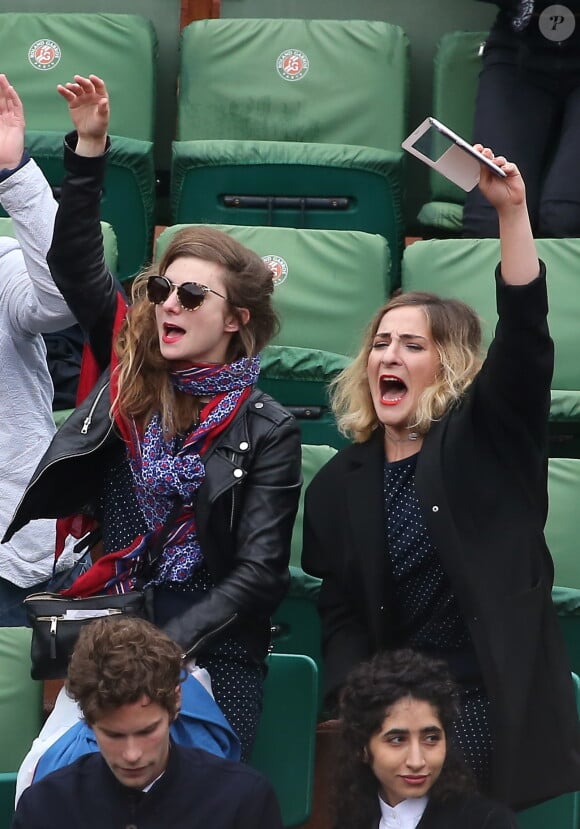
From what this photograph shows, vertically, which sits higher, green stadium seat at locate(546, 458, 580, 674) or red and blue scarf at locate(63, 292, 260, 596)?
red and blue scarf at locate(63, 292, 260, 596)

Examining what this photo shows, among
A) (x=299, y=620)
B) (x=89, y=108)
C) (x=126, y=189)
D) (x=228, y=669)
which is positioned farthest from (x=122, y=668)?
(x=126, y=189)

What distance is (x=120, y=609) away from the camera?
2.13 m

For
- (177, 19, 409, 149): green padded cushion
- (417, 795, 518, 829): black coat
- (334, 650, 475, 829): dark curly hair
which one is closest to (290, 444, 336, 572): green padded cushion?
(334, 650, 475, 829): dark curly hair

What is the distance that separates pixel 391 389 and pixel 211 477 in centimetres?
32

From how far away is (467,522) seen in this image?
211 cm

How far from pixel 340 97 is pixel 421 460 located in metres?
2.36

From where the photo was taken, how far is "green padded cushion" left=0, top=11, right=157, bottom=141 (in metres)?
4.27

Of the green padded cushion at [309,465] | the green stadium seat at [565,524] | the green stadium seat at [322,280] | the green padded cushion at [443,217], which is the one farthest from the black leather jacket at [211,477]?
the green padded cushion at [443,217]

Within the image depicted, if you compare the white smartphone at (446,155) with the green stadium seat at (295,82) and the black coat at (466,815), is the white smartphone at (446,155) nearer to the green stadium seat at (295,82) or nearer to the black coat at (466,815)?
the black coat at (466,815)

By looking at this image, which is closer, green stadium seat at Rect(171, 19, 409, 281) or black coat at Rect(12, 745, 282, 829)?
black coat at Rect(12, 745, 282, 829)

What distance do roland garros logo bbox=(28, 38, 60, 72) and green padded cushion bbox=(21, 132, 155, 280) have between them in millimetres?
433

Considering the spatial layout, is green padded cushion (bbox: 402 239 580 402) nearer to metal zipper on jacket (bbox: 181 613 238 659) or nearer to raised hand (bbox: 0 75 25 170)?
raised hand (bbox: 0 75 25 170)

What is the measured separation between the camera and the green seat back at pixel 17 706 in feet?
Answer: 7.57

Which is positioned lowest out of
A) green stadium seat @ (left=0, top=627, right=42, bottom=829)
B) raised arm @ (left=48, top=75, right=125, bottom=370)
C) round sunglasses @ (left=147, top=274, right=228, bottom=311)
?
green stadium seat @ (left=0, top=627, right=42, bottom=829)
